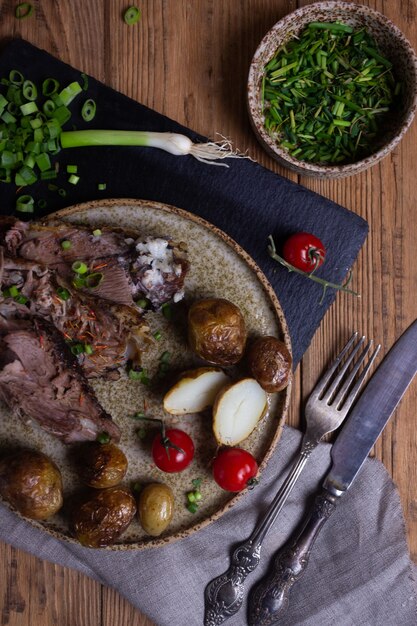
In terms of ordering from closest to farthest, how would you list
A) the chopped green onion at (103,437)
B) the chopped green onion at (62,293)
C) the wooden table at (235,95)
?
the chopped green onion at (62,293) < the chopped green onion at (103,437) < the wooden table at (235,95)

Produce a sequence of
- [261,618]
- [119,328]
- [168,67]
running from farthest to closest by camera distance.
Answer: [168,67]
[261,618]
[119,328]

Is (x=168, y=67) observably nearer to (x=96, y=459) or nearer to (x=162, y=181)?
(x=162, y=181)

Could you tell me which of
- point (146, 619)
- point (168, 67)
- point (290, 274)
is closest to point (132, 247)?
point (290, 274)

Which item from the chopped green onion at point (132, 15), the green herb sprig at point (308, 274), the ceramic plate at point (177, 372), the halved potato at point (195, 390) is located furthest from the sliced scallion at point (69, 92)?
the halved potato at point (195, 390)

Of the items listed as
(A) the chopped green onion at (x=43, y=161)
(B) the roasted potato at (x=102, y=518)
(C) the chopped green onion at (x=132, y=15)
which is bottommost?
(B) the roasted potato at (x=102, y=518)

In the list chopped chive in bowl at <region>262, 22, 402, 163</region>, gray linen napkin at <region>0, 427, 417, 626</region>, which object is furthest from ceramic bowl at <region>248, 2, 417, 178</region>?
gray linen napkin at <region>0, 427, 417, 626</region>

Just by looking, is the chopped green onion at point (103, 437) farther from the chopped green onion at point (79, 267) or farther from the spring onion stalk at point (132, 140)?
the spring onion stalk at point (132, 140)

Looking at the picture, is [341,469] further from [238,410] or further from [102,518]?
[102,518]
